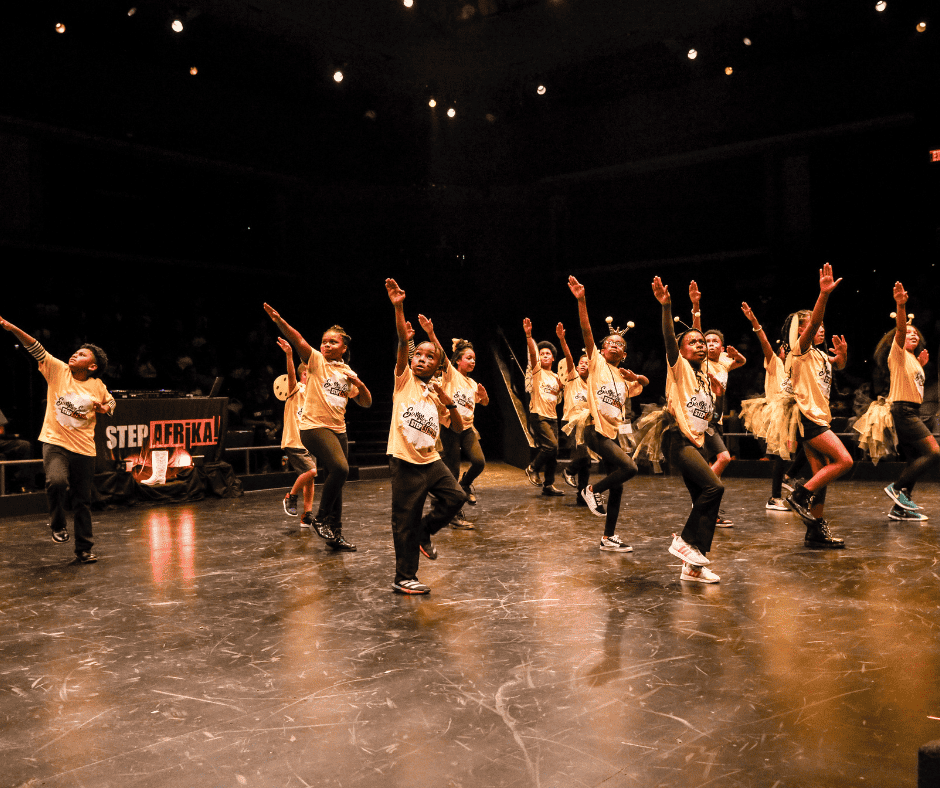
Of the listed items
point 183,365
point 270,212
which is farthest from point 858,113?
point 183,365

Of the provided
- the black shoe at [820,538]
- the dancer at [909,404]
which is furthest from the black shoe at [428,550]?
the dancer at [909,404]

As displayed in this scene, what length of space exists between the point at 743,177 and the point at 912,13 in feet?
13.4

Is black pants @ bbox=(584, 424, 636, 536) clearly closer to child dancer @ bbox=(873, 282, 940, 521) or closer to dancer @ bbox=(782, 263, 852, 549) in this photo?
dancer @ bbox=(782, 263, 852, 549)

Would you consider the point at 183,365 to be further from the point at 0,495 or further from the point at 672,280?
the point at 672,280

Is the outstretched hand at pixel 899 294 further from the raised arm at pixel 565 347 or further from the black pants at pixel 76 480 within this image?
the black pants at pixel 76 480

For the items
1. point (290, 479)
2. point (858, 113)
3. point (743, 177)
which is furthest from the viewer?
point (743, 177)

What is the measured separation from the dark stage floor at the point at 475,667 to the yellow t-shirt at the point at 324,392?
1168 mm

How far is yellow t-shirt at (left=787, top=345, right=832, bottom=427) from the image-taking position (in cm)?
648

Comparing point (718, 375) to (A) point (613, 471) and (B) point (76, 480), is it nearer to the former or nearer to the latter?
(A) point (613, 471)

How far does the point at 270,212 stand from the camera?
17.3 metres

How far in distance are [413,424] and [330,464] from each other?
1700mm

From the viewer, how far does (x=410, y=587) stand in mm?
5129

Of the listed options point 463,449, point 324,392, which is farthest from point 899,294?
point 324,392

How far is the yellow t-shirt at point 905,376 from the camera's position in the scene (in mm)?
7434
